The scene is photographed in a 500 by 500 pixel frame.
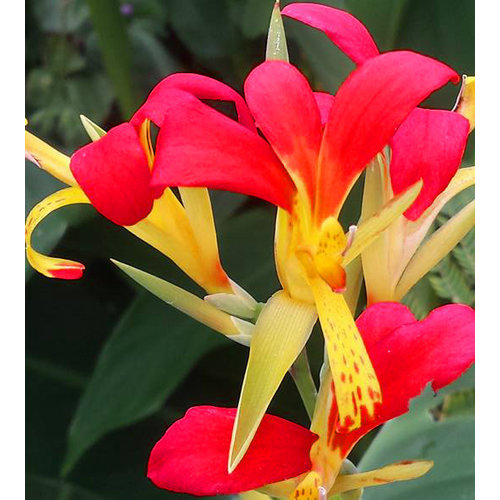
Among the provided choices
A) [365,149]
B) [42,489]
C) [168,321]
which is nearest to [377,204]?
[365,149]

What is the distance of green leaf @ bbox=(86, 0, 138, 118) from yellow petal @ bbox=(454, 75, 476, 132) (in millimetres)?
291

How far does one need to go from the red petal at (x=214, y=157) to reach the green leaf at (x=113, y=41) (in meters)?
0.32

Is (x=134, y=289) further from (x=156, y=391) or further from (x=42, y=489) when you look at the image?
(x=42, y=489)

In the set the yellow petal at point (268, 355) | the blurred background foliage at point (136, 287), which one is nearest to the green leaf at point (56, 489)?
the blurred background foliage at point (136, 287)

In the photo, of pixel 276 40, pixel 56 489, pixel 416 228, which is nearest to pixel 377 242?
pixel 416 228

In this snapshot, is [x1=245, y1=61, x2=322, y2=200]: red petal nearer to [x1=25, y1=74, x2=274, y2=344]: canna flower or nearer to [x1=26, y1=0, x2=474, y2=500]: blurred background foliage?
[x1=25, y1=74, x2=274, y2=344]: canna flower

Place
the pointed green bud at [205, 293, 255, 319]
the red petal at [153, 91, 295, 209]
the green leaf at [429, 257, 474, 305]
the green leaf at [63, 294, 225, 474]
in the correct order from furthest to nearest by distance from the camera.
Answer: the green leaf at [63, 294, 225, 474] → the green leaf at [429, 257, 474, 305] → the pointed green bud at [205, 293, 255, 319] → the red petal at [153, 91, 295, 209]

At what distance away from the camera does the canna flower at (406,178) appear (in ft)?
1.53

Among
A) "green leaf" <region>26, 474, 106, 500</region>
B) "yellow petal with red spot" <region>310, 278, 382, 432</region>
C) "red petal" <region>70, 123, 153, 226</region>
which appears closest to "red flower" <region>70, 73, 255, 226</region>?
"red petal" <region>70, 123, 153, 226</region>

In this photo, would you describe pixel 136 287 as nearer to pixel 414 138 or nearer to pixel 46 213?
pixel 46 213

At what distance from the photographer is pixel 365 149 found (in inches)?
16.4

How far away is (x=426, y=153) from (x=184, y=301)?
0.16 metres

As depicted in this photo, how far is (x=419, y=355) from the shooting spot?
435 millimetres

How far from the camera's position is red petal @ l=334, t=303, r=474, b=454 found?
1.42ft
